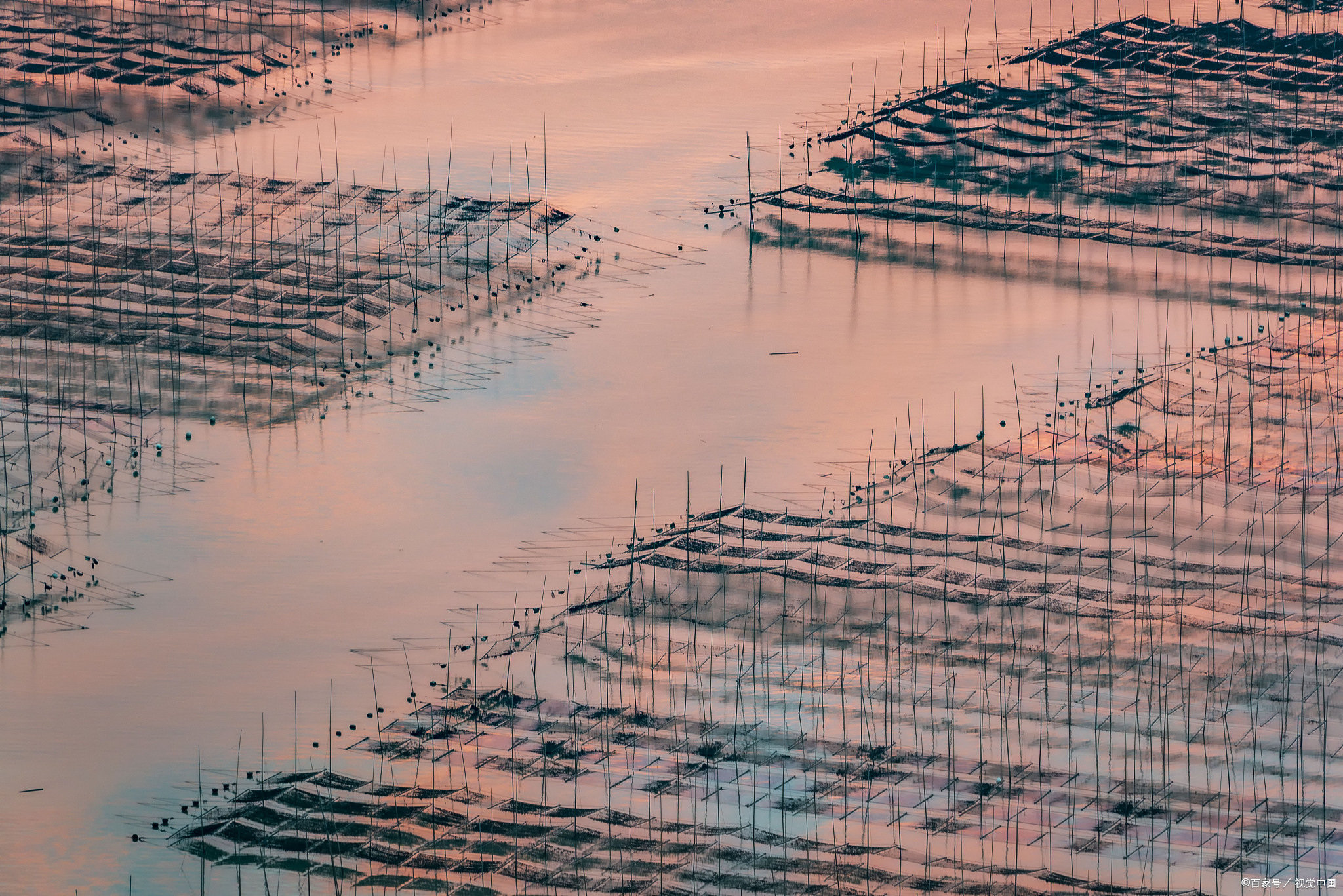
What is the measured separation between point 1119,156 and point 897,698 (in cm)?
1972

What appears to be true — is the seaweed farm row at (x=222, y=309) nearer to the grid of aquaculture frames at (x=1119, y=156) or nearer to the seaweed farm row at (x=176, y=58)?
the seaweed farm row at (x=176, y=58)

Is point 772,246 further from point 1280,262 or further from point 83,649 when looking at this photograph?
point 83,649

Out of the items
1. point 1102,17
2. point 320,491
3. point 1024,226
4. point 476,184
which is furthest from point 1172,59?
point 320,491

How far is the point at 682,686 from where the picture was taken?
31109 mm

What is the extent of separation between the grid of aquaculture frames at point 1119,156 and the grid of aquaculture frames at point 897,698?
29.2 ft

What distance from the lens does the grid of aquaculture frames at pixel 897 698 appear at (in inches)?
1104

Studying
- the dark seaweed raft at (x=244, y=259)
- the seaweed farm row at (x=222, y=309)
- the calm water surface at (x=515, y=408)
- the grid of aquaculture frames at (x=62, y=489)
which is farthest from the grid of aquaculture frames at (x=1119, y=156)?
the grid of aquaculture frames at (x=62, y=489)

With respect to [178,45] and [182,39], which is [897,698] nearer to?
[178,45]

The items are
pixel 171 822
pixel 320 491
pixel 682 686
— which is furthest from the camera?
pixel 320 491

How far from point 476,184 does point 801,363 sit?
358 inches

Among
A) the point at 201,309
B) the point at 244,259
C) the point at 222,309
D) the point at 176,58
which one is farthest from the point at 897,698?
the point at 176,58

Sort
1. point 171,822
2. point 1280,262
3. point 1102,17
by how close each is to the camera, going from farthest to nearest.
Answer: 1. point 1102,17
2. point 1280,262
3. point 171,822

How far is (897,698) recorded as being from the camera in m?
30.9

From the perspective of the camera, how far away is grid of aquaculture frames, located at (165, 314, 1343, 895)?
2803 centimetres
